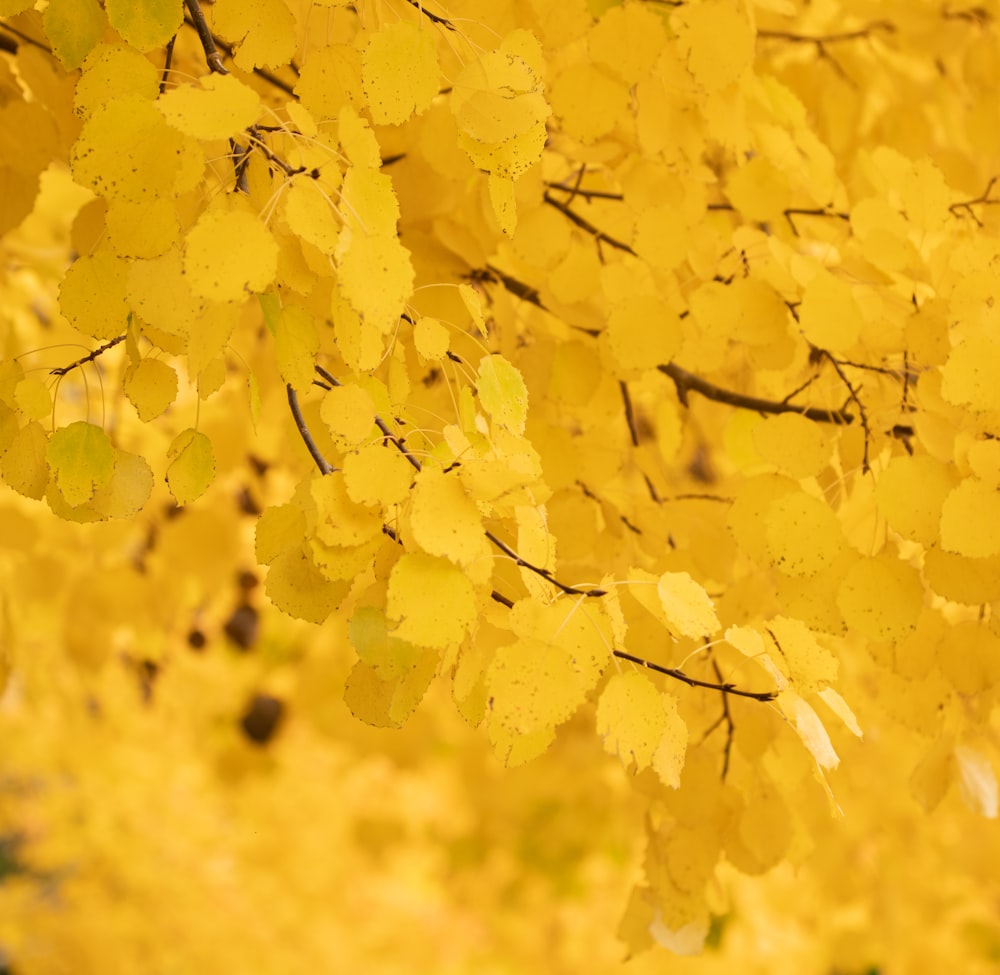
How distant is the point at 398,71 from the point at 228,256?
0.15 metres

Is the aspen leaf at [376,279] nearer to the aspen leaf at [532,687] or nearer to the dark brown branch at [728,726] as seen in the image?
the aspen leaf at [532,687]

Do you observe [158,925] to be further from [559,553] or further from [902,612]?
[902,612]

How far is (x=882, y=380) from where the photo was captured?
31.3 inches

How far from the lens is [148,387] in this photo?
608 mm

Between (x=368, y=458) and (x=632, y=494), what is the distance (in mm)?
483

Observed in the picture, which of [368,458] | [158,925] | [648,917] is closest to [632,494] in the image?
[648,917]

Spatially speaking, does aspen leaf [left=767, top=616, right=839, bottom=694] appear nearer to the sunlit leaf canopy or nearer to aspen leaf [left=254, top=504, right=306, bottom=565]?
the sunlit leaf canopy

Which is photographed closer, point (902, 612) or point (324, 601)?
point (324, 601)

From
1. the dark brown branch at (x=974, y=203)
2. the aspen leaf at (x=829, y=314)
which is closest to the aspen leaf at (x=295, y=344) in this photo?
the aspen leaf at (x=829, y=314)

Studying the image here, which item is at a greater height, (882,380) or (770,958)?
(882,380)

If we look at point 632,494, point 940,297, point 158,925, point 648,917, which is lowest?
point 158,925

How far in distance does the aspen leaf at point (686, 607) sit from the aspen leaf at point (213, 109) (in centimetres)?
30

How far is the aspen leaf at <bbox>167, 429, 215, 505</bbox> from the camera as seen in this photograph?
23.0 inches

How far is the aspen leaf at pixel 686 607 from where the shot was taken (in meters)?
0.52
